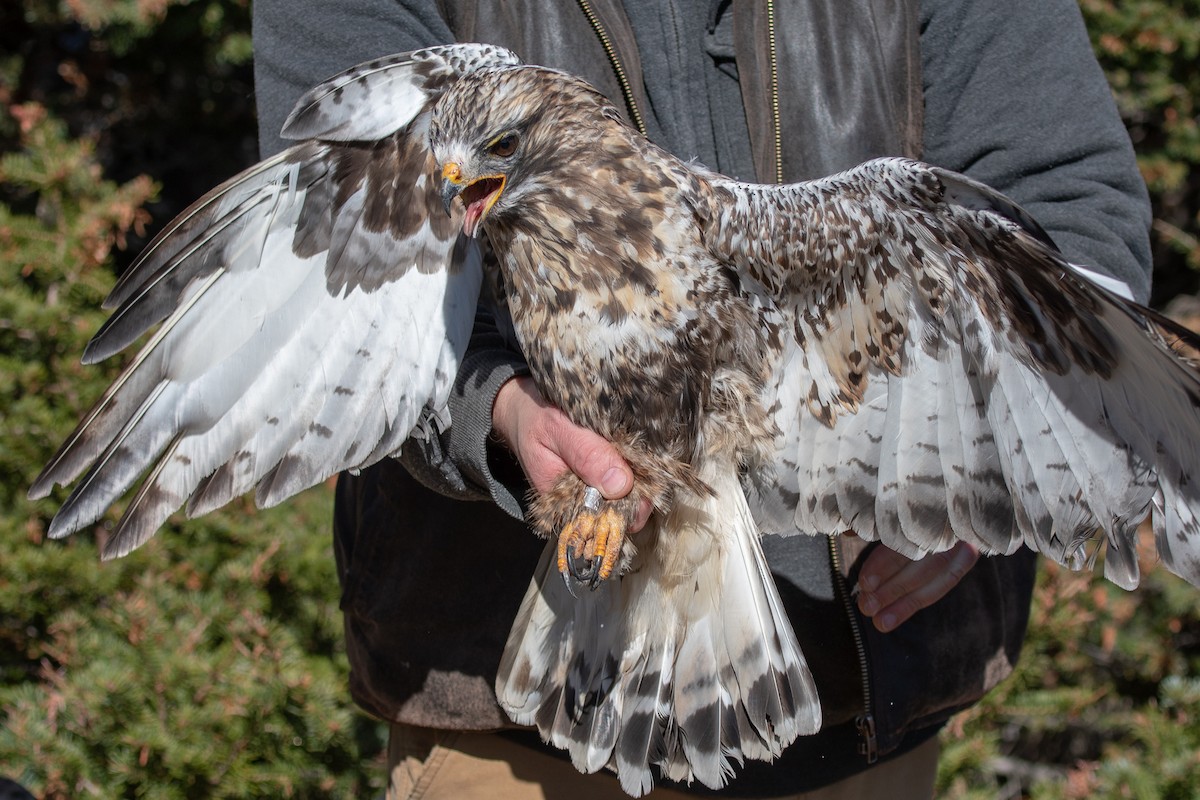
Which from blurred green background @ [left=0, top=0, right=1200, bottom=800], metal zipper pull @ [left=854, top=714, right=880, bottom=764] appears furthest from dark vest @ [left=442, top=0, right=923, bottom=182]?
blurred green background @ [left=0, top=0, right=1200, bottom=800]

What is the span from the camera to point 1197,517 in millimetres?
1865

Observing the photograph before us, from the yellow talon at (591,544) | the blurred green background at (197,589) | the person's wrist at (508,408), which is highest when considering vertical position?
the person's wrist at (508,408)

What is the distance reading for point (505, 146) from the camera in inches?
79.1

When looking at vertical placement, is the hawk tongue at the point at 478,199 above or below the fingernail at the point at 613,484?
above

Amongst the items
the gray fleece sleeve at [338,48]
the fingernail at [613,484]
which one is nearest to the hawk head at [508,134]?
the gray fleece sleeve at [338,48]

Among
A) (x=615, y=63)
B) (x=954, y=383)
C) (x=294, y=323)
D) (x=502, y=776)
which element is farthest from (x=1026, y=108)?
(x=502, y=776)

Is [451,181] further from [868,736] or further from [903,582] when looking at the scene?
[868,736]

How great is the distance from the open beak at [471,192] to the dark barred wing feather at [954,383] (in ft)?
1.43

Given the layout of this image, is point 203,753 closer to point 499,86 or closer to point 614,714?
point 614,714

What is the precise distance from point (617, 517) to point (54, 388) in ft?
9.56

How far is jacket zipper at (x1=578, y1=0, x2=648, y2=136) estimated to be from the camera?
2.06 metres

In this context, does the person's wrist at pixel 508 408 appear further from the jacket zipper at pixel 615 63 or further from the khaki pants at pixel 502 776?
the khaki pants at pixel 502 776

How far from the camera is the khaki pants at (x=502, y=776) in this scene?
2.17m

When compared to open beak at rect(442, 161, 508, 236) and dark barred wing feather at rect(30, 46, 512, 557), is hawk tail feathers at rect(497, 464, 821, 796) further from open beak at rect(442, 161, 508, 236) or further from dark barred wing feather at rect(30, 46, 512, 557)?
open beak at rect(442, 161, 508, 236)
